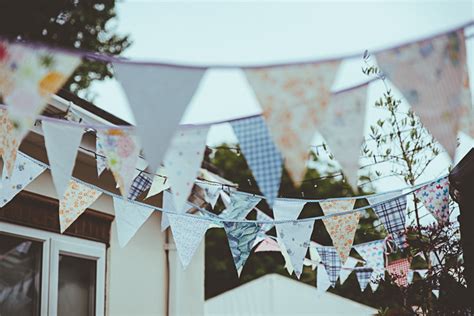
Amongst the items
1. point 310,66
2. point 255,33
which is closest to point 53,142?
point 310,66

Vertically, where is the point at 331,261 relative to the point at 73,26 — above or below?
below

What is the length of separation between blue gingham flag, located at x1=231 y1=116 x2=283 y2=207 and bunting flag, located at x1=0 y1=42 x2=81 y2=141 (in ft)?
2.85

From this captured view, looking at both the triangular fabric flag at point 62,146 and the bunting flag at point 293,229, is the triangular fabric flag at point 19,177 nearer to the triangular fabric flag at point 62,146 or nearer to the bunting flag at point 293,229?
the triangular fabric flag at point 62,146

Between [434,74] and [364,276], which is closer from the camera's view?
[434,74]

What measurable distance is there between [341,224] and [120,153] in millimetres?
2120

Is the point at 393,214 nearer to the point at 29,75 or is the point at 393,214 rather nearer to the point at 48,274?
the point at 48,274

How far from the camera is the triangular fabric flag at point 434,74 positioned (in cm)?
294

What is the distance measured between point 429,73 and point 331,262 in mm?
3676

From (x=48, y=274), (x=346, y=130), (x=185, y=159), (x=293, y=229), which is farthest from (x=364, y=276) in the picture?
(x=346, y=130)

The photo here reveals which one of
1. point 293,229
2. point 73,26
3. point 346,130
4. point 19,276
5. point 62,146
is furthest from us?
point 73,26

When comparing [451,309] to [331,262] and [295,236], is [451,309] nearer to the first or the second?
[295,236]

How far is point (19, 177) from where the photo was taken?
14.6ft

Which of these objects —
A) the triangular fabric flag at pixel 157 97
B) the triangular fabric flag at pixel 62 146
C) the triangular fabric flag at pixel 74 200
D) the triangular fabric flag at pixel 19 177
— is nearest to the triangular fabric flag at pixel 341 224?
the triangular fabric flag at pixel 74 200

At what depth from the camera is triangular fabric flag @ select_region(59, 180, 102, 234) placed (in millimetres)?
4836
